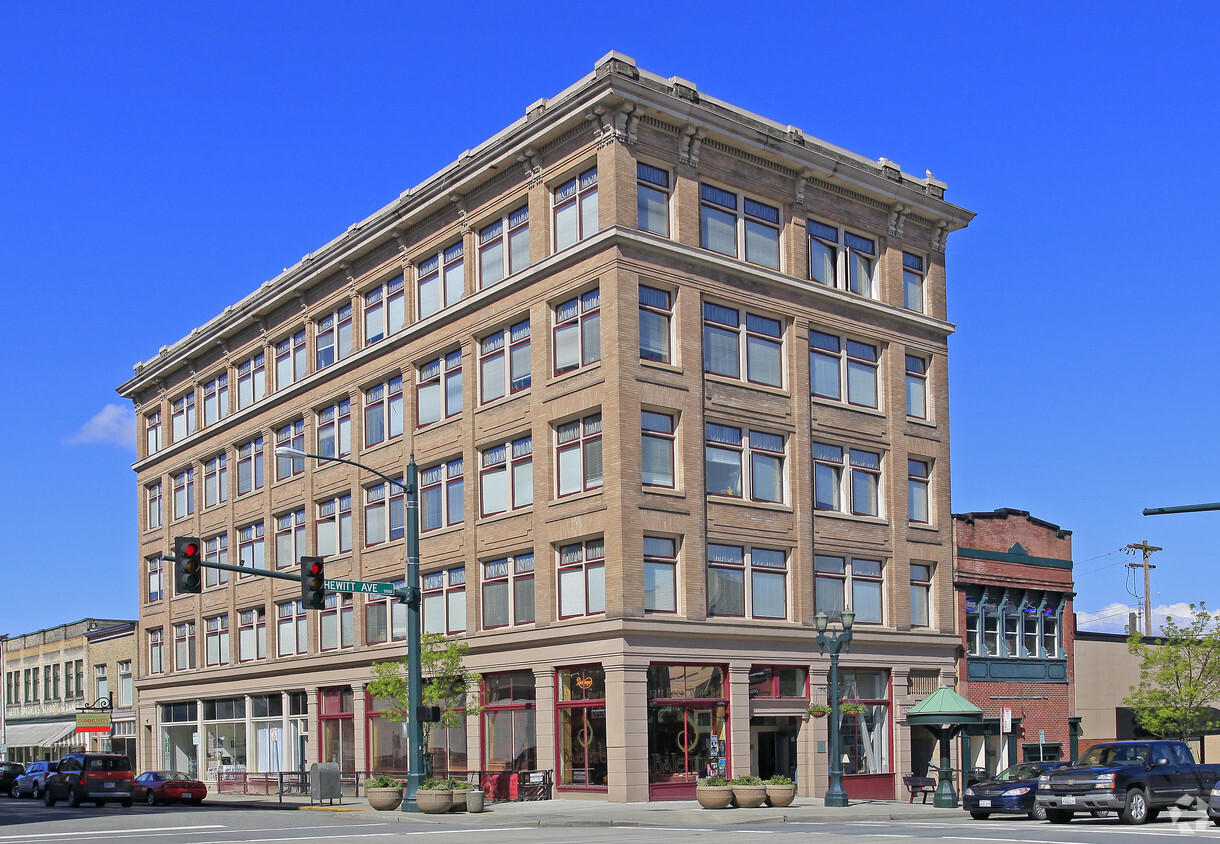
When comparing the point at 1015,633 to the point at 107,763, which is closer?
the point at 107,763

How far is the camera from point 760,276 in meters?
42.7

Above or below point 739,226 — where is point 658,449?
below

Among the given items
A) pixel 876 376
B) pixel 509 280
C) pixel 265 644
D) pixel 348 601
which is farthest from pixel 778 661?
pixel 265 644

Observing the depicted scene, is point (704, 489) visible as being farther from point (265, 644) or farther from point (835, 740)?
point (265, 644)

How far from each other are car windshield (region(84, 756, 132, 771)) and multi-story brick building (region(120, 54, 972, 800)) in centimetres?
818

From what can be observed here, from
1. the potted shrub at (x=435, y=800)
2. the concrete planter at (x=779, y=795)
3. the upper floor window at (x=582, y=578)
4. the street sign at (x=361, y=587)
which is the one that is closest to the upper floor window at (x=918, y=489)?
the upper floor window at (x=582, y=578)

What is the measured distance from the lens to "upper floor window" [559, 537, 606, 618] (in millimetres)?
39281

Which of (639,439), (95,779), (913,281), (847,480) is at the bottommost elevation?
(95,779)

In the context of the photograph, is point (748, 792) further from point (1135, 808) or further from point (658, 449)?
point (1135, 808)

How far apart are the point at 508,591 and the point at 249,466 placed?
71.0ft

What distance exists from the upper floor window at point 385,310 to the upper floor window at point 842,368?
14.9 meters

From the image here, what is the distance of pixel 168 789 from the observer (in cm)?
4684

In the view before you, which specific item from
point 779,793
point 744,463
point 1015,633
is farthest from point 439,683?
point 1015,633

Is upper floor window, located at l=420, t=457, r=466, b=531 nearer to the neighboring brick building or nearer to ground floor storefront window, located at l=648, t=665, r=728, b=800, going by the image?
ground floor storefront window, located at l=648, t=665, r=728, b=800
